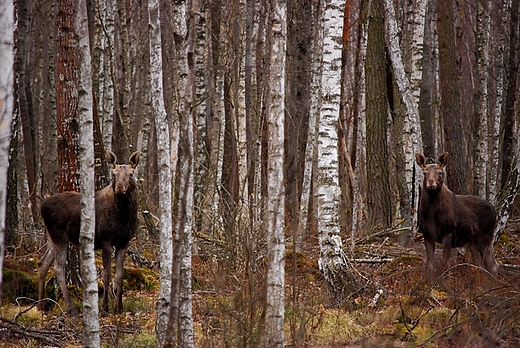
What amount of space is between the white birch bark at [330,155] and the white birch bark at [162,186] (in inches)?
112

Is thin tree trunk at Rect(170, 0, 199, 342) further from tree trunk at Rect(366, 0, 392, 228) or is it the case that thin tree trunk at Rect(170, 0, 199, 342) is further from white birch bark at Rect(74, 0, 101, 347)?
tree trunk at Rect(366, 0, 392, 228)

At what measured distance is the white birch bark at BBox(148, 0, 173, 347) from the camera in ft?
23.0

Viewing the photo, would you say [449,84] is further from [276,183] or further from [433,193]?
[276,183]

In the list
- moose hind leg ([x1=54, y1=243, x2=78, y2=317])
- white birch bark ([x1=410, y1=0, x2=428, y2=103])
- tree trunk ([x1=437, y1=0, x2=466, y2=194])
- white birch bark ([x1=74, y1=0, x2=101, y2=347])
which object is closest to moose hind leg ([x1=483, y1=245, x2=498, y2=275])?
white birch bark ([x1=410, y1=0, x2=428, y2=103])

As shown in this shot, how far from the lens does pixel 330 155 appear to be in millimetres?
9344

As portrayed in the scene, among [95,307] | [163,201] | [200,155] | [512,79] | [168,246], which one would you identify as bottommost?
[95,307]

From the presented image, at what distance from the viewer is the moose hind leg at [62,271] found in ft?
32.2

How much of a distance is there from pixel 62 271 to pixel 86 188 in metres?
4.29

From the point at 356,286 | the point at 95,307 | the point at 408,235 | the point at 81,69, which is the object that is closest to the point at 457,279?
the point at 356,286

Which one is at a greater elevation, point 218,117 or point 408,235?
point 218,117

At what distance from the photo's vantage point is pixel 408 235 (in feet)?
47.1

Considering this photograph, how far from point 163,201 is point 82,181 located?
96 centimetres

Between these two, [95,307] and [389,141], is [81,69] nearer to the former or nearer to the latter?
[95,307]

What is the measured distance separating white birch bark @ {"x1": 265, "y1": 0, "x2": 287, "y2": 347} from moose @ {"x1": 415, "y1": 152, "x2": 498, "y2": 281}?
15.8 ft
